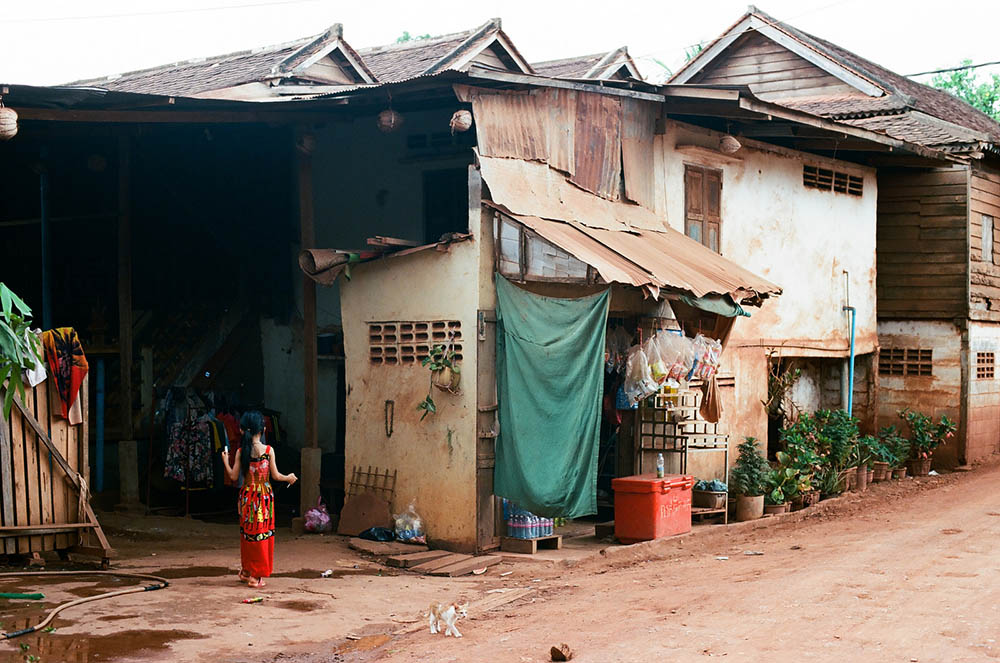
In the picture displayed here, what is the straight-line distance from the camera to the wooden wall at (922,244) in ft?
62.1

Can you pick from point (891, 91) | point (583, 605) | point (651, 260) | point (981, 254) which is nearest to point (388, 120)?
point (651, 260)

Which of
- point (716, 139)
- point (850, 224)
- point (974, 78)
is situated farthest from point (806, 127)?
point (974, 78)

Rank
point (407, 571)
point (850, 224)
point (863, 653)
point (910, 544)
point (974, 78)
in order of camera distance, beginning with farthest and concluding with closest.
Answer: point (974, 78), point (850, 224), point (910, 544), point (407, 571), point (863, 653)

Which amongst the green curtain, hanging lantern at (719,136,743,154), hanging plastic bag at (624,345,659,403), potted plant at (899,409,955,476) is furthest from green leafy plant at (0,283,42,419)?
potted plant at (899,409,955,476)

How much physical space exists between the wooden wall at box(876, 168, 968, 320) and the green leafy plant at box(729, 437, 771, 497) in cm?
642

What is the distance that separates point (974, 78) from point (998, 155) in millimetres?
26799

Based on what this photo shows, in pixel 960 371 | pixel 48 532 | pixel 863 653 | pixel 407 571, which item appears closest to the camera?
pixel 863 653

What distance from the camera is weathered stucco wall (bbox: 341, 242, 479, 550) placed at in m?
11.0

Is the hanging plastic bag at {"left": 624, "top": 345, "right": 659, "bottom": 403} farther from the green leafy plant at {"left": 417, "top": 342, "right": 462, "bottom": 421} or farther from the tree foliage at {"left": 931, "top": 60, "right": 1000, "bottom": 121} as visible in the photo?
the tree foliage at {"left": 931, "top": 60, "right": 1000, "bottom": 121}

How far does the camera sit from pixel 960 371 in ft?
62.0

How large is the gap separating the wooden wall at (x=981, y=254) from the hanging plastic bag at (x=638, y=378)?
377 inches

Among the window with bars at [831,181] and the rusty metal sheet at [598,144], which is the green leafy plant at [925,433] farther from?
the rusty metal sheet at [598,144]

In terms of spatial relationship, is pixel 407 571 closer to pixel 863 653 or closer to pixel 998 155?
pixel 863 653

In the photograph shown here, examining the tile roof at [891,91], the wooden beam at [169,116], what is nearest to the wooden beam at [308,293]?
the wooden beam at [169,116]
